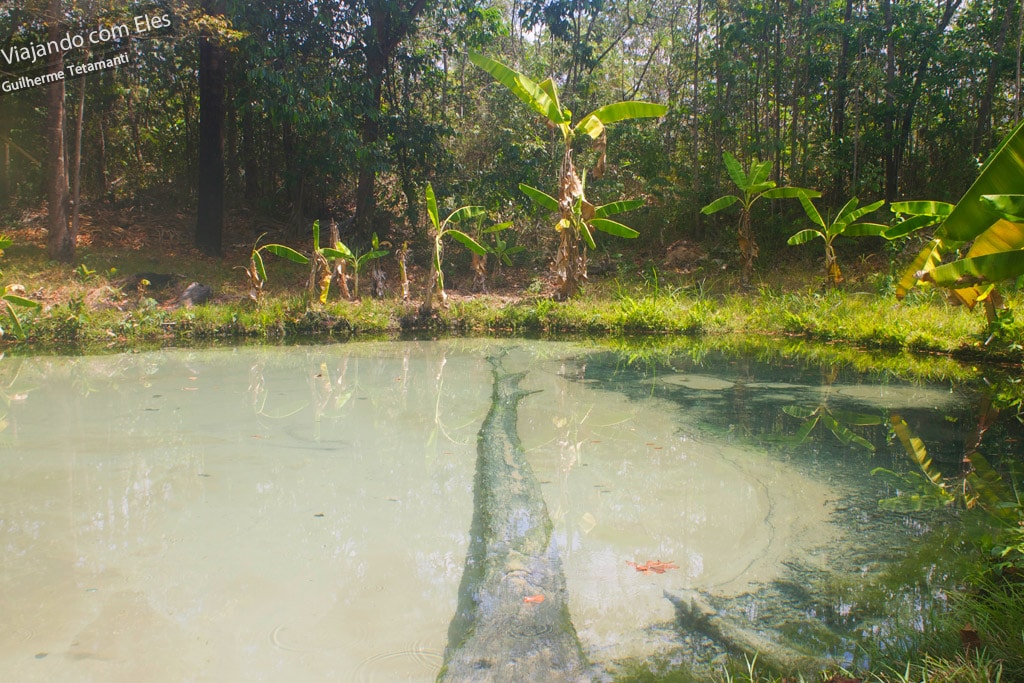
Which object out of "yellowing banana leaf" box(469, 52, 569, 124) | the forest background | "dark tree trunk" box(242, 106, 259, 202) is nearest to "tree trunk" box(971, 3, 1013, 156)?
the forest background

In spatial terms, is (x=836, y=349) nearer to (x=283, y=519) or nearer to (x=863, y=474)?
(x=863, y=474)

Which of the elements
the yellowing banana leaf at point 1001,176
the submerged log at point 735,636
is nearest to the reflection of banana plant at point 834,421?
the submerged log at point 735,636

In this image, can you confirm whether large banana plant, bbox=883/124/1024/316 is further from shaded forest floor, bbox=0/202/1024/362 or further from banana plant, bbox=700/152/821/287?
banana plant, bbox=700/152/821/287

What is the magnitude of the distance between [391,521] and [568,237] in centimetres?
768

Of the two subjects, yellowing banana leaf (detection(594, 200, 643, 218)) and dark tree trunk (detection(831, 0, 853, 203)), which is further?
dark tree trunk (detection(831, 0, 853, 203))

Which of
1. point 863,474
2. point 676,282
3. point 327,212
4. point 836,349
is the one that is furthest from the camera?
point 327,212

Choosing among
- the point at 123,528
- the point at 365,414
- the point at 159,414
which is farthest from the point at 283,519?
the point at 159,414

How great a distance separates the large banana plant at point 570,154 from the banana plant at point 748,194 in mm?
1779

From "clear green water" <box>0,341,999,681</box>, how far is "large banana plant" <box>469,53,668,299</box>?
4.46 meters

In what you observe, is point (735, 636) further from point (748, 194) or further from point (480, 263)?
point (748, 194)

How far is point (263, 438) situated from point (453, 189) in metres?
9.07

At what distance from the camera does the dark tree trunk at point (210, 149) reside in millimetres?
11773

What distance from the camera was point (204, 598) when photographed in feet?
8.41

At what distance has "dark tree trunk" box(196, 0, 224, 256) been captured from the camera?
11773 mm
